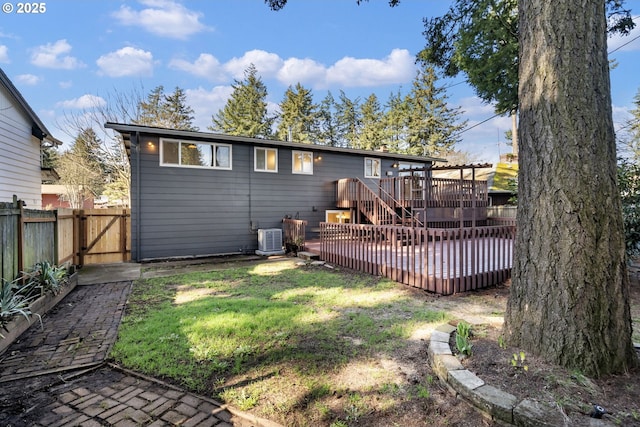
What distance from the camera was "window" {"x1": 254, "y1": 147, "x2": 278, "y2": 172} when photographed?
447 inches

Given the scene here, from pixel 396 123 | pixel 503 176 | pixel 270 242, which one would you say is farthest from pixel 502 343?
pixel 396 123

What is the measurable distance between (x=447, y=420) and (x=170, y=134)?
992 cm

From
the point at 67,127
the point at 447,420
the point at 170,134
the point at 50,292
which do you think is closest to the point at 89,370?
the point at 50,292

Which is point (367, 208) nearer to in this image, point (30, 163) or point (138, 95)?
point (30, 163)

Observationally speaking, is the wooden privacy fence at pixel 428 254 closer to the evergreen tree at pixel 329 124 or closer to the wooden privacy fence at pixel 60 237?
the wooden privacy fence at pixel 60 237

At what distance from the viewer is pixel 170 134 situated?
9.46m

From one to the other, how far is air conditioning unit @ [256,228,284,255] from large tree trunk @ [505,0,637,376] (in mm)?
8477

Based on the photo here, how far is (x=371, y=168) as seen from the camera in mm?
14203

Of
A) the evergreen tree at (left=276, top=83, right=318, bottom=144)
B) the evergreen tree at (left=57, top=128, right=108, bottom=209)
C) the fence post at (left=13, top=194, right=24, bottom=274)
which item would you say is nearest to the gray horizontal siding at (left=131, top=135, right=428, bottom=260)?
the fence post at (left=13, top=194, right=24, bottom=274)

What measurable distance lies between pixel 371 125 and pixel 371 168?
60.0 ft

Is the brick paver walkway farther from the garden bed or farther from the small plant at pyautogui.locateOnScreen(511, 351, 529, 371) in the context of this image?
the small plant at pyautogui.locateOnScreen(511, 351, 529, 371)

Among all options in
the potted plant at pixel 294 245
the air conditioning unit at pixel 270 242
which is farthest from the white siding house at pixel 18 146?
the potted plant at pixel 294 245

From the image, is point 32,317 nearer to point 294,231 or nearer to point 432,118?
point 294,231

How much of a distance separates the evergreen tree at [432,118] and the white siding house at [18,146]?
26.7 meters
